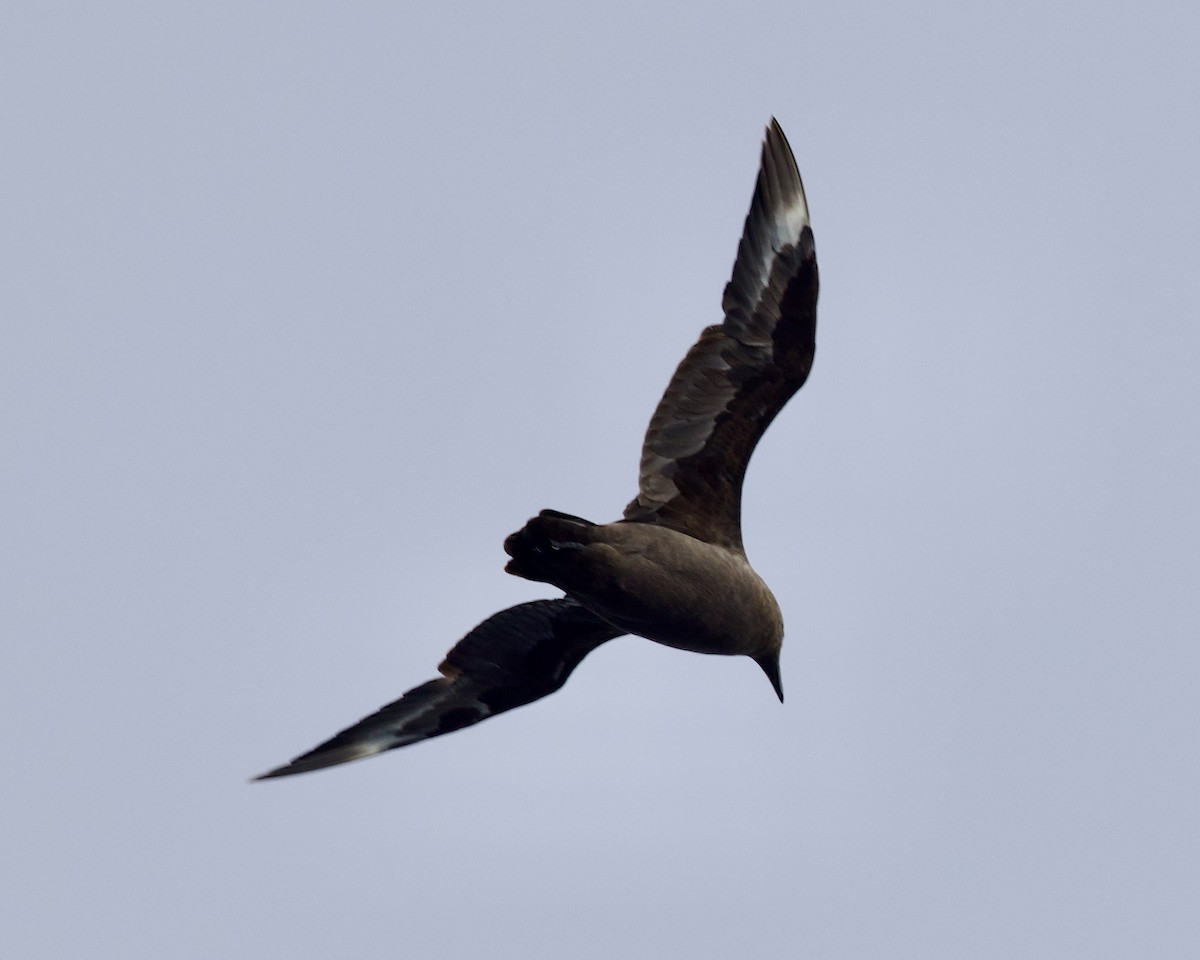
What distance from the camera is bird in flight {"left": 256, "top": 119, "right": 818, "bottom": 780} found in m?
11.6

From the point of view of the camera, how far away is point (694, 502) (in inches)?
483

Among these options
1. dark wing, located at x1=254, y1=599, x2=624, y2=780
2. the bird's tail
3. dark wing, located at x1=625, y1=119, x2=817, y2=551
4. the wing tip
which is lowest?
dark wing, located at x1=254, y1=599, x2=624, y2=780

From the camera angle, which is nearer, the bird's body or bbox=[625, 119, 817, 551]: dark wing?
the bird's body

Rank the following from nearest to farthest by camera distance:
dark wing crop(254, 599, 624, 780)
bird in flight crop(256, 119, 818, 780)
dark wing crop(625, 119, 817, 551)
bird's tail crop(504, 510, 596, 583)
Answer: bird's tail crop(504, 510, 596, 583), bird in flight crop(256, 119, 818, 780), dark wing crop(625, 119, 817, 551), dark wing crop(254, 599, 624, 780)

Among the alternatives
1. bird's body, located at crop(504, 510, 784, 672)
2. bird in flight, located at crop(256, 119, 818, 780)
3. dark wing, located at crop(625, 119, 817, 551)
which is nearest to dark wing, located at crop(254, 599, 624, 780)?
bird in flight, located at crop(256, 119, 818, 780)

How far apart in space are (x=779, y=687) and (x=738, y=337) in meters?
2.40

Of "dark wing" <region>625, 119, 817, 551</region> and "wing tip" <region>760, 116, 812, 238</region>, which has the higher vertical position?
"wing tip" <region>760, 116, 812, 238</region>

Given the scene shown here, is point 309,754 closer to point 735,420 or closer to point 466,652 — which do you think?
point 466,652

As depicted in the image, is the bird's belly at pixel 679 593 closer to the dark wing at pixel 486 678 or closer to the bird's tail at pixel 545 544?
the bird's tail at pixel 545 544

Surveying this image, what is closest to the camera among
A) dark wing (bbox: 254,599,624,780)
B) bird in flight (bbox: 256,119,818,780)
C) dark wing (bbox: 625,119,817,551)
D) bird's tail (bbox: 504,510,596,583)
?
bird's tail (bbox: 504,510,596,583)

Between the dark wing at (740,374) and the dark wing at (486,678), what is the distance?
3.23 ft

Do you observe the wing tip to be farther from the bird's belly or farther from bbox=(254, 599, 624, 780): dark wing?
bbox=(254, 599, 624, 780): dark wing

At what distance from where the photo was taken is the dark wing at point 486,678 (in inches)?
500

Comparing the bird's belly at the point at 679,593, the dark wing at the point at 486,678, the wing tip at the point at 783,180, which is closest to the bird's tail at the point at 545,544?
the bird's belly at the point at 679,593
